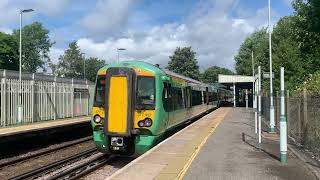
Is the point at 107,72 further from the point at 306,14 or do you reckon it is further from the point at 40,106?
the point at 306,14

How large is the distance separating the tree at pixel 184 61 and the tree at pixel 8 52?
48.0m

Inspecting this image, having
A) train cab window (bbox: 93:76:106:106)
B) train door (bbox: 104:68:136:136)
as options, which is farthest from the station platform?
train cab window (bbox: 93:76:106:106)

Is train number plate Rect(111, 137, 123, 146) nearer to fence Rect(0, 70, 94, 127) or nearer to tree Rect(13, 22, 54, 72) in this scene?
fence Rect(0, 70, 94, 127)

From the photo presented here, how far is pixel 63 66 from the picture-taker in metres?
129

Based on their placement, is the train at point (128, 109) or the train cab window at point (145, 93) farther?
the train cab window at point (145, 93)

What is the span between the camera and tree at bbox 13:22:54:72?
4808 inches

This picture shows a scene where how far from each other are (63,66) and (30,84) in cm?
10131

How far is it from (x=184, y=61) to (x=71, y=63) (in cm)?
2885

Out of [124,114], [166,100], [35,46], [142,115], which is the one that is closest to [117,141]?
[124,114]

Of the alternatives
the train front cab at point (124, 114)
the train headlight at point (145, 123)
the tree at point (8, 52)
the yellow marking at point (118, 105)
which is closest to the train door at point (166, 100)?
the train front cab at point (124, 114)

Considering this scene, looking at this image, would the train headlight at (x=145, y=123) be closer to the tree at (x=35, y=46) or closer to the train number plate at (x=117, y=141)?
the train number plate at (x=117, y=141)

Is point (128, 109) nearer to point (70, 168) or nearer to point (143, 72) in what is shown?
point (143, 72)

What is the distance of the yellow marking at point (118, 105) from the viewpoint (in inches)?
590

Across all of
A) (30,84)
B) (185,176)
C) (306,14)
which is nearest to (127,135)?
(185,176)
